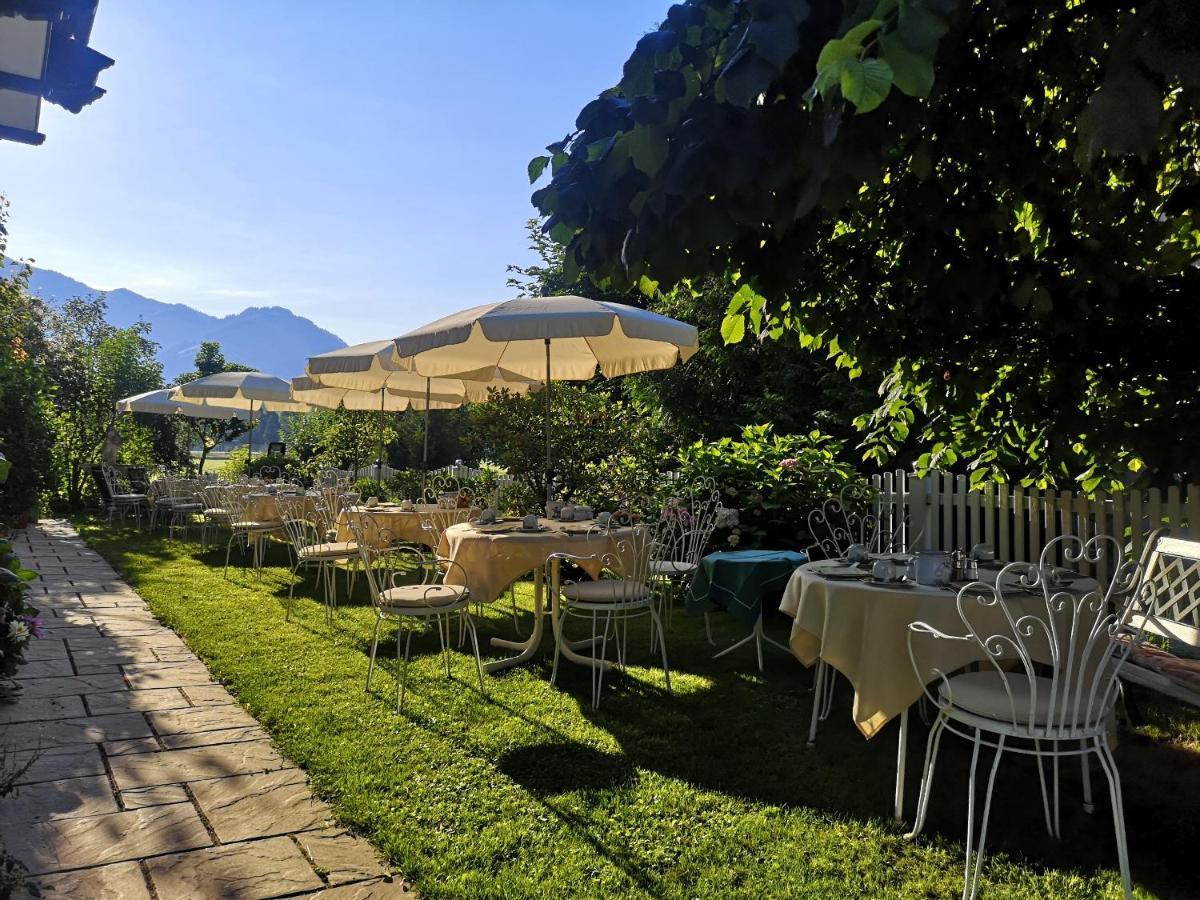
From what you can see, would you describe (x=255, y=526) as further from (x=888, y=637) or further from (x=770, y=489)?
(x=888, y=637)

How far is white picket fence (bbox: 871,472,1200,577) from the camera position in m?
5.22

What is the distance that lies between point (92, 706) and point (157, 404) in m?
10.2

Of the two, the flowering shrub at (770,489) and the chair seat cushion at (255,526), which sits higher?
the flowering shrub at (770,489)

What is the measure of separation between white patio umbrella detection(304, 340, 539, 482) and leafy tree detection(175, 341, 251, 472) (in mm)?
11815

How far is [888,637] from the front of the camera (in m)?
3.21

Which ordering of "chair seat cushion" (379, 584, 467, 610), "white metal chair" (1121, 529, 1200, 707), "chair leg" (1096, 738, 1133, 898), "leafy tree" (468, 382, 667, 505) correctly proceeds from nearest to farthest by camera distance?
1. "chair leg" (1096, 738, 1133, 898)
2. "white metal chair" (1121, 529, 1200, 707)
3. "chair seat cushion" (379, 584, 467, 610)
4. "leafy tree" (468, 382, 667, 505)

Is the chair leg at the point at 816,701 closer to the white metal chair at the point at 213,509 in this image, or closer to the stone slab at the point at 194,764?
the stone slab at the point at 194,764

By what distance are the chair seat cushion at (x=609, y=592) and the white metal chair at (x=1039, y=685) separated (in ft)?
5.97

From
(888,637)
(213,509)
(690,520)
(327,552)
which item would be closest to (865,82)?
(888,637)

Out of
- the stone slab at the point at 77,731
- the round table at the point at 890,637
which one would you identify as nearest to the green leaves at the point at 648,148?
the round table at the point at 890,637

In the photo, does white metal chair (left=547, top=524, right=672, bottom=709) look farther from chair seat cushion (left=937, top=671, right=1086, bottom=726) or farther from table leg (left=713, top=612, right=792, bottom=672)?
chair seat cushion (left=937, top=671, right=1086, bottom=726)

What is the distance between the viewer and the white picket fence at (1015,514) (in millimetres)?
5217

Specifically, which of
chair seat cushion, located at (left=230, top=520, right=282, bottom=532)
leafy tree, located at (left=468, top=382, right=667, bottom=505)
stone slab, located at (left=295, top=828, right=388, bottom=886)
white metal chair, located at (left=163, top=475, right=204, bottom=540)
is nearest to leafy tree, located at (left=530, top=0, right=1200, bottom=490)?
stone slab, located at (left=295, top=828, right=388, bottom=886)

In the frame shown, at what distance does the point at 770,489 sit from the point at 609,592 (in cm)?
322
